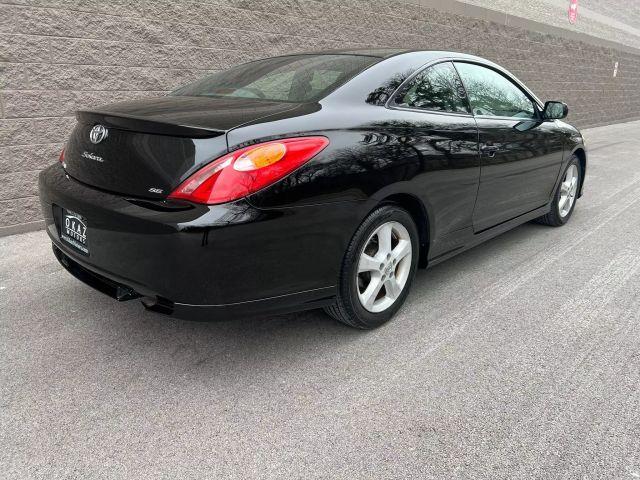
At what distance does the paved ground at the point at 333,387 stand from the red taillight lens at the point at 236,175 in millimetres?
920

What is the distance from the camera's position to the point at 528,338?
2.91 metres

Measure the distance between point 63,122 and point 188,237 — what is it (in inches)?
135

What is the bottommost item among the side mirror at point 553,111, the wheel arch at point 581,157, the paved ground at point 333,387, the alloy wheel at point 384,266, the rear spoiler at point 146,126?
the paved ground at point 333,387

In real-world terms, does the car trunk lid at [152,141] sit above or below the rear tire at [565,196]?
above

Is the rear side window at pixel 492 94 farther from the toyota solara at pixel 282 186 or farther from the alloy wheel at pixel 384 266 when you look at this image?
the alloy wheel at pixel 384 266

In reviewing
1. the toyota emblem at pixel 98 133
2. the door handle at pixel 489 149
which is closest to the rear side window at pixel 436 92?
the door handle at pixel 489 149

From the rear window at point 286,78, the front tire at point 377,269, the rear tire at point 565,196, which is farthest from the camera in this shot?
the rear tire at point 565,196

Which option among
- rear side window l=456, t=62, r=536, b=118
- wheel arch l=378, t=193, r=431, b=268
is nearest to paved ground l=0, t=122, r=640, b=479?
wheel arch l=378, t=193, r=431, b=268

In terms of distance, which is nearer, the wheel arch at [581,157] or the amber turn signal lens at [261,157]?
the amber turn signal lens at [261,157]

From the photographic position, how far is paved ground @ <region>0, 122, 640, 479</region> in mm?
1998

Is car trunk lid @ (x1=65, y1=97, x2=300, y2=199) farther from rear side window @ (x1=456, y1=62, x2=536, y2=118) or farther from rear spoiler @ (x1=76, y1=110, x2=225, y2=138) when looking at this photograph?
rear side window @ (x1=456, y1=62, x2=536, y2=118)

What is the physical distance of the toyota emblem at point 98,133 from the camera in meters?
2.52

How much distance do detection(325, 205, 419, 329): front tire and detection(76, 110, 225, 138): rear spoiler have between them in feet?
2.93

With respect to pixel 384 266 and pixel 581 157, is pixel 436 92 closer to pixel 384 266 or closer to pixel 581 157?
pixel 384 266
